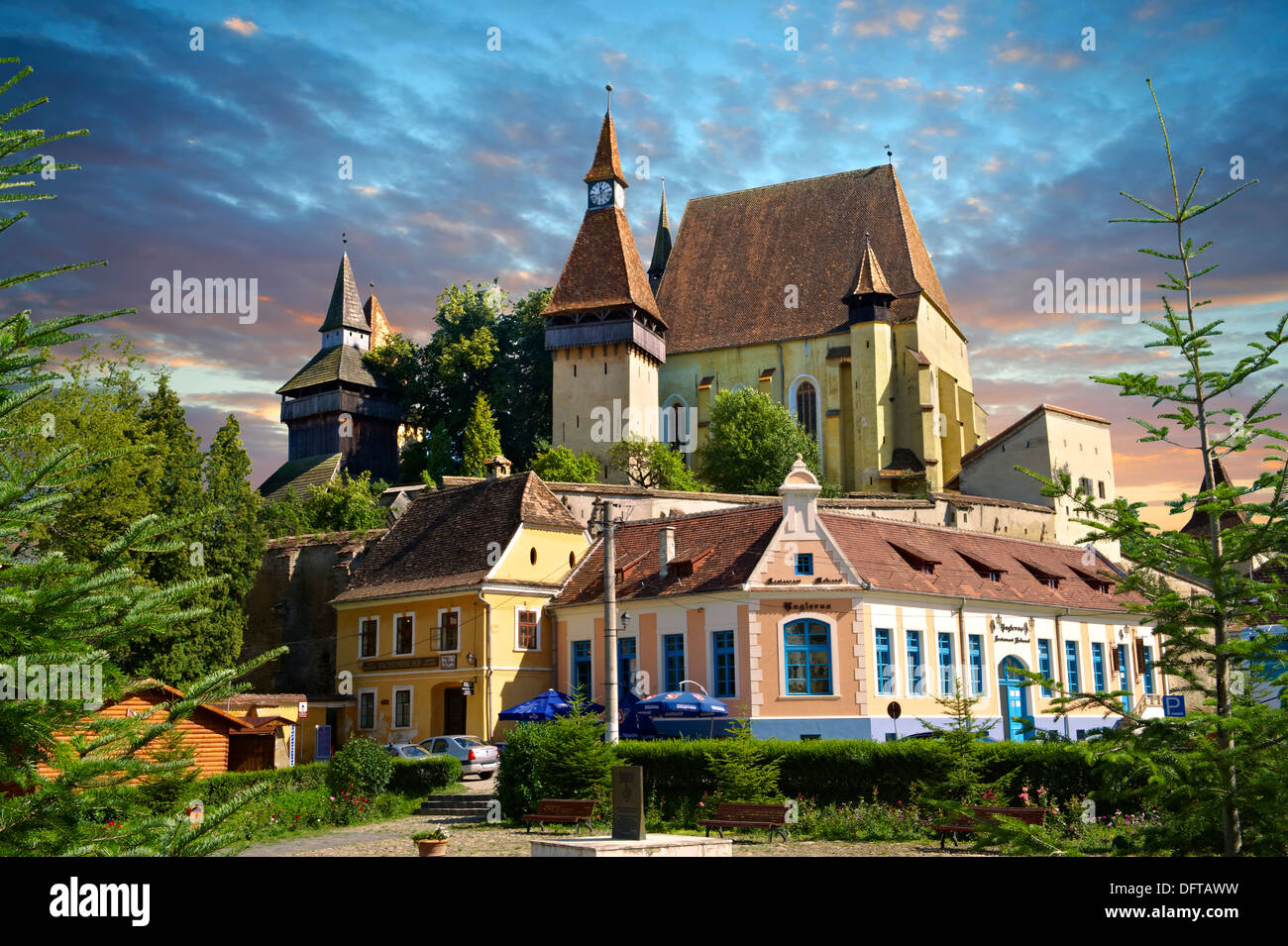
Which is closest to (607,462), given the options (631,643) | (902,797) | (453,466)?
(453,466)

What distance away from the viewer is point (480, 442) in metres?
54.6

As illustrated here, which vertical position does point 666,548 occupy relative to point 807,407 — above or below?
below

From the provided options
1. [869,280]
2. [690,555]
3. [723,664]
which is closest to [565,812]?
[723,664]

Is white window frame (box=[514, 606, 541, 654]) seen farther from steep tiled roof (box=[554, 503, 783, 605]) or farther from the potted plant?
the potted plant

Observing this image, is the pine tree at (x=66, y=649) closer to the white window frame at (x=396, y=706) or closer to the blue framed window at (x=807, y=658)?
the blue framed window at (x=807, y=658)

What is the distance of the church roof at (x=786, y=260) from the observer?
211 ft

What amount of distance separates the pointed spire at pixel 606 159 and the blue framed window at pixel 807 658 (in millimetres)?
41853

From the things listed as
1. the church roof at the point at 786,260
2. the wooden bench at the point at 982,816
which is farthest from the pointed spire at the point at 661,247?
the wooden bench at the point at 982,816

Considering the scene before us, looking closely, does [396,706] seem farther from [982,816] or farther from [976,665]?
[982,816]

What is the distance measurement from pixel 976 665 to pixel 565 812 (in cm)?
1489
